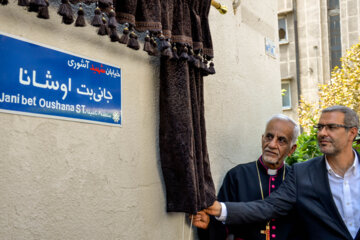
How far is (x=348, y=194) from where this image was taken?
9.27 ft

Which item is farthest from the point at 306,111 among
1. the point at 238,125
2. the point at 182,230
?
the point at 182,230

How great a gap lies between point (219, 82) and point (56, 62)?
5.50ft

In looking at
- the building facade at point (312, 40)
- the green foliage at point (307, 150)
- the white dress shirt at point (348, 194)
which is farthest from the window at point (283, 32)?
the white dress shirt at point (348, 194)

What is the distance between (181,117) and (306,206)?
47.1 inches

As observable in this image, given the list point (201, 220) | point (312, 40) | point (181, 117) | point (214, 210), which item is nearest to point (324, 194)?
point (214, 210)

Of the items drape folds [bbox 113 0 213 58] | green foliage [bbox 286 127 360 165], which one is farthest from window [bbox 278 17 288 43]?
drape folds [bbox 113 0 213 58]

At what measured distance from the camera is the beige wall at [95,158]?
5.69 ft

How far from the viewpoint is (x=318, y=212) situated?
2.80 m

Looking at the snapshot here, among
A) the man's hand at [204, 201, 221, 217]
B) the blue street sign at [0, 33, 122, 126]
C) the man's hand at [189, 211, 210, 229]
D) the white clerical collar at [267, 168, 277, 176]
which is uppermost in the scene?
the blue street sign at [0, 33, 122, 126]

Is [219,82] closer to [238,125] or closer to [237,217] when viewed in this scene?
[238,125]

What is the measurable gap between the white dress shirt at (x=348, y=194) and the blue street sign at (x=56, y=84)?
1693 mm

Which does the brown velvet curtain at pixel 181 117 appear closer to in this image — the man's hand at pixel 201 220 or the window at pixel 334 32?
the man's hand at pixel 201 220

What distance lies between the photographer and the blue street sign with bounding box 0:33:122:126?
1.70 metres

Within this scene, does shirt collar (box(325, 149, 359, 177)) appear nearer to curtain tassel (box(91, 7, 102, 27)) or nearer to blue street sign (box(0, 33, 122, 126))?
blue street sign (box(0, 33, 122, 126))
